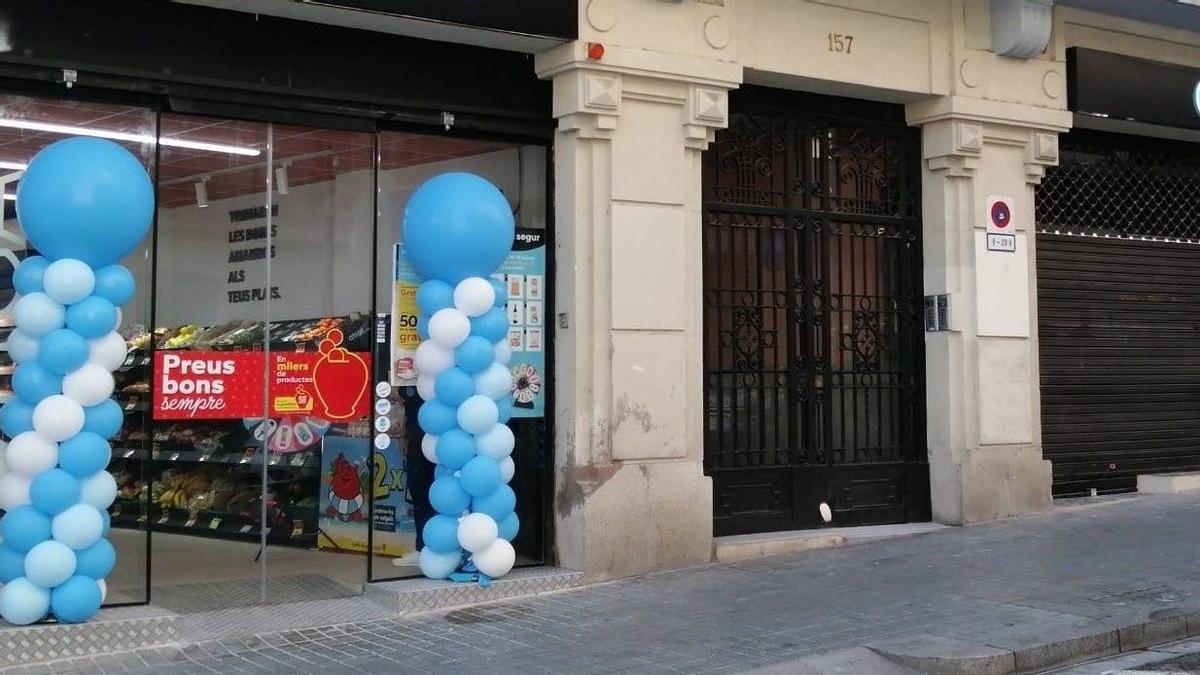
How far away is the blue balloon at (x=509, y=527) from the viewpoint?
9.27 meters

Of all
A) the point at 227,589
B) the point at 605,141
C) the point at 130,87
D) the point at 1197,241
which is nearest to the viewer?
the point at 130,87

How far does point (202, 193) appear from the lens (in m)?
10.1

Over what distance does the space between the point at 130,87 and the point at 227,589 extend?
3.64 m

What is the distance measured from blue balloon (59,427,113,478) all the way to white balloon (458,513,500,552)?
8.33 ft

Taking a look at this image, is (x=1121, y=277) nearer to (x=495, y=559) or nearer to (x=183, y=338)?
(x=495, y=559)

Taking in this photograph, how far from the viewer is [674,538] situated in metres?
10.0

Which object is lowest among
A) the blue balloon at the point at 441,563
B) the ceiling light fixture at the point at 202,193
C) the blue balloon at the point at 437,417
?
the blue balloon at the point at 441,563

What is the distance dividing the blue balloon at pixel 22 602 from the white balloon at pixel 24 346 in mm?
1273

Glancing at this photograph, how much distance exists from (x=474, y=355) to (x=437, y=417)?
1.68ft

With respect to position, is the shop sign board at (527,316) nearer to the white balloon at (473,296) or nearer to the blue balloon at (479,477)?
the white balloon at (473,296)

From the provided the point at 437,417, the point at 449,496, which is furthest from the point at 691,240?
the point at 449,496

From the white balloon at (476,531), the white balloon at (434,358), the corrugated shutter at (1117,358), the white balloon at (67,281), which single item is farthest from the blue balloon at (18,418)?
the corrugated shutter at (1117,358)

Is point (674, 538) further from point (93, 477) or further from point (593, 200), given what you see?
point (93, 477)

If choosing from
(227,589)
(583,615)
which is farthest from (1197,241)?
(227,589)
